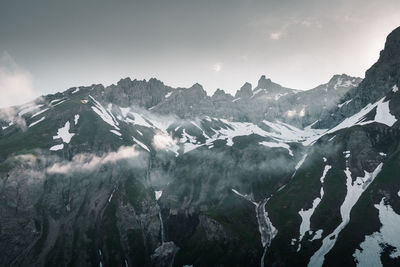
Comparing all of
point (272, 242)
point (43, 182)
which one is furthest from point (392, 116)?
point (43, 182)

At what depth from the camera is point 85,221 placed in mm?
157750

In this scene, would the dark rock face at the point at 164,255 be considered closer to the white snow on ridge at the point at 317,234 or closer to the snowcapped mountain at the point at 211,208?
the snowcapped mountain at the point at 211,208

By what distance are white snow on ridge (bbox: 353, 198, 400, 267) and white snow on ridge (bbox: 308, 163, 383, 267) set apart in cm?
1100

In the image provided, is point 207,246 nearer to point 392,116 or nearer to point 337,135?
point 337,135

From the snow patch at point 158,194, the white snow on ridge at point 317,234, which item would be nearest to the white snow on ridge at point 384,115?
the white snow on ridge at point 317,234

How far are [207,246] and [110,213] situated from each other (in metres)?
58.1

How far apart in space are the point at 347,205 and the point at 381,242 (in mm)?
28694

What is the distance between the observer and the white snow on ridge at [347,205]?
4358 inches

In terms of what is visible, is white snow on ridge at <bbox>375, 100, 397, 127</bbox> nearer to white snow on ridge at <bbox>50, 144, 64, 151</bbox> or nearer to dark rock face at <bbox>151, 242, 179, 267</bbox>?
dark rock face at <bbox>151, 242, 179, 267</bbox>

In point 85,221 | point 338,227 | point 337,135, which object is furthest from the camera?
point 337,135

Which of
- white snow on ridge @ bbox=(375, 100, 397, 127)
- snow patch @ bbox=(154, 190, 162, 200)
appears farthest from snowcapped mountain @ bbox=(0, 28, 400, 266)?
snow patch @ bbox=(154, 190, 162, 200)

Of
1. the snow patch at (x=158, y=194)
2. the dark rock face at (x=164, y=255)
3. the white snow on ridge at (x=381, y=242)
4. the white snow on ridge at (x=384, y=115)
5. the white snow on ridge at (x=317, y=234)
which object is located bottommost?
the dark rock face at (x=164, y=255)

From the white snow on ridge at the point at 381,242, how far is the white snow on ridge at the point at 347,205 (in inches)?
433

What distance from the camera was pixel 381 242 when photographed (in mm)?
104438
